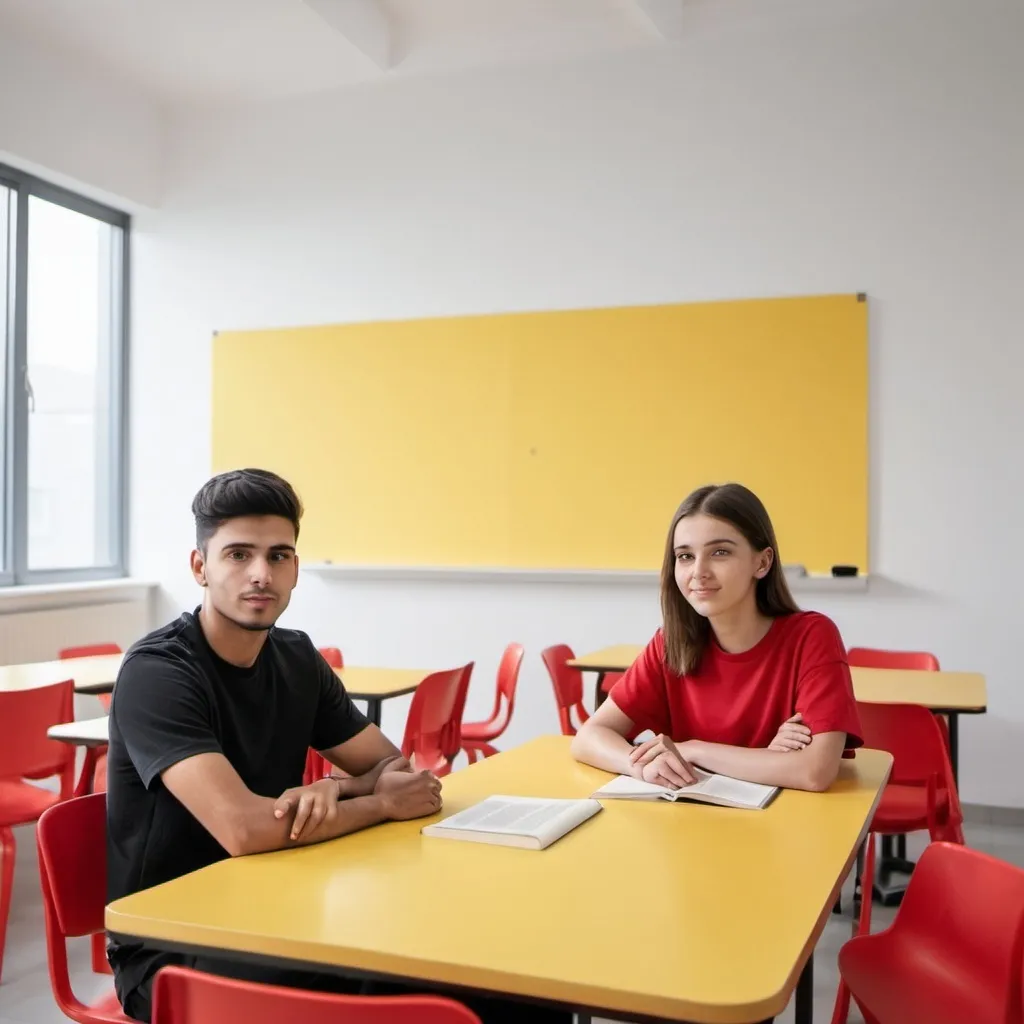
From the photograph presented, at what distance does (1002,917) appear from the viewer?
61.0 inches

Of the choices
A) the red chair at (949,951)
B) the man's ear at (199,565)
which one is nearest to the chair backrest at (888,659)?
the red chair at (949,951)

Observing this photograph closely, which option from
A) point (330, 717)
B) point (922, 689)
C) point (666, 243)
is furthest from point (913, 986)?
point (666, 243)

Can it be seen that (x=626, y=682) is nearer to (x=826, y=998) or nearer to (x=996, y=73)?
(x=826, y=998)

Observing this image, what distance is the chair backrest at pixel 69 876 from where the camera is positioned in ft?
5.43

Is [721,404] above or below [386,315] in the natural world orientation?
below

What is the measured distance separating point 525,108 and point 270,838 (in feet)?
15.9

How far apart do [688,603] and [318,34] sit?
4253 millimetres

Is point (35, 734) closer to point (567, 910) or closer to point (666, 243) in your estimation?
point (567, 910)

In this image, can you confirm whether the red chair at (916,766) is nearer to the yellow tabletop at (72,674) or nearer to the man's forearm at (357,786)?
the man's forearm at (357,786)

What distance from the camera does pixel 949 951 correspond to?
1.69m

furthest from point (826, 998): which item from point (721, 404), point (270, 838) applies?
point (721, 404)

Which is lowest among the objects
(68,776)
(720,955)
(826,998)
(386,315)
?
(826,998)

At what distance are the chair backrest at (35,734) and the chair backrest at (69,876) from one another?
147 cm

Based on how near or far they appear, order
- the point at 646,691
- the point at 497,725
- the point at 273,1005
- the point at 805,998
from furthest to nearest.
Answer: the point at 497,725 → the point at 646,691 → the point at 805,998 → the point at 273,1005
